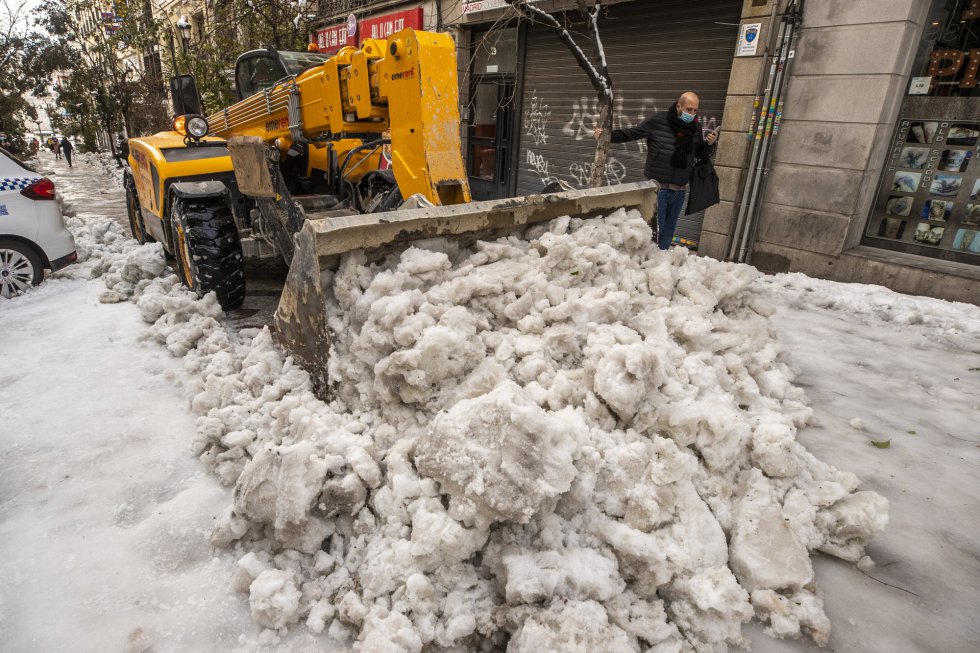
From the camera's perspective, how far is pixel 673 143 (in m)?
5.40

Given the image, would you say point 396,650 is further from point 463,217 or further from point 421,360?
point 463,217

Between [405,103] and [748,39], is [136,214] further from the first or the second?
[748,39]

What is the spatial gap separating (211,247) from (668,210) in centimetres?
450

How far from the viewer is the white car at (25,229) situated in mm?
5055

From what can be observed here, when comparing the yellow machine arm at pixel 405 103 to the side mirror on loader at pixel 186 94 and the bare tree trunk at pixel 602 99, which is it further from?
the bare tree trunk at pixel 602 99

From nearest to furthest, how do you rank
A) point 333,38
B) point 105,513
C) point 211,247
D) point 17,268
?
1. point 105,513
2. point 211,247
3. point 17,268
4. point 333,38

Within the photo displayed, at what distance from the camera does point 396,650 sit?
1.72 m

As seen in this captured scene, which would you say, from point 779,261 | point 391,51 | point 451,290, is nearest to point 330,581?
point 451,290

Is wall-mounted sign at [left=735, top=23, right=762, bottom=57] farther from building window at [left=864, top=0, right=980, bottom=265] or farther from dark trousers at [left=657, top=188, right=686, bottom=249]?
dark trousers at [left=657, top=188, right=686, bottom=249]

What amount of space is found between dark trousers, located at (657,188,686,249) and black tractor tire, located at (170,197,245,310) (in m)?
4.18

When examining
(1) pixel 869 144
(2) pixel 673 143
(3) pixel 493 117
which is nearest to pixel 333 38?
(3) pixel 493 117

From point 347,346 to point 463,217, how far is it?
1.04m

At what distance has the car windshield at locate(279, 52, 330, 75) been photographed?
205 inches

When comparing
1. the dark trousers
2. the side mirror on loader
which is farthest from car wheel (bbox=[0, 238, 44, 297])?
the dark trousers
